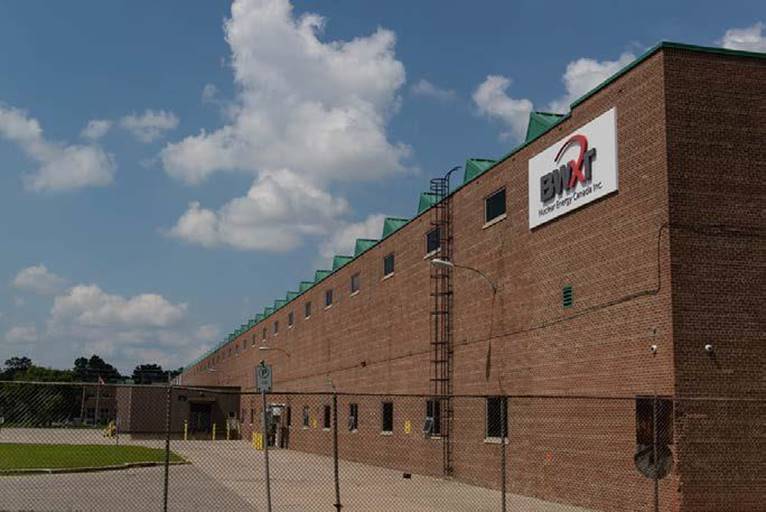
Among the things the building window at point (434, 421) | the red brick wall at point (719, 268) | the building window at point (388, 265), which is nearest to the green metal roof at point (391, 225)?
the building window at point (388, 265)

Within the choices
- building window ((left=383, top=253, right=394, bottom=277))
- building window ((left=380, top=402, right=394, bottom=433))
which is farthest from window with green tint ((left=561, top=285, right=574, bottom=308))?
building window ((left=383, top=253, right=394, bottom=277))

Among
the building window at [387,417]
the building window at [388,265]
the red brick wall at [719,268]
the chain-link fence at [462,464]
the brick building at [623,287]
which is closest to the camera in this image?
the chain-link fence at [462,464]

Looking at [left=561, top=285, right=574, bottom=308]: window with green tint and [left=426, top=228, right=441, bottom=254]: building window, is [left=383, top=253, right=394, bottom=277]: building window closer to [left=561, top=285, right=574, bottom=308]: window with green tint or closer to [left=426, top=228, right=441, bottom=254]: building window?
[left=426, top=228, right=441, bottom=254]: building window

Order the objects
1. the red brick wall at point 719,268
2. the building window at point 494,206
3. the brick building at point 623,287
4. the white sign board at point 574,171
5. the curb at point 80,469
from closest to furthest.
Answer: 1. the red brick wall at point 719,268
2. the brick building at point 623,287
3. the white sign board at point 574,171
4. the building window at point 494,206
5. the curb at point 80,469

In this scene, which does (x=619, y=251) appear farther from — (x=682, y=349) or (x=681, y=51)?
(x=681, y=51)

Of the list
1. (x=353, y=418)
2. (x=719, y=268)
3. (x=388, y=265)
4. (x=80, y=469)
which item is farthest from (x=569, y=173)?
(x=353, y=418)

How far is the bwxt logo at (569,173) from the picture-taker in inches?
848

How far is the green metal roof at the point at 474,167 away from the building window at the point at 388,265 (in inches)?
347

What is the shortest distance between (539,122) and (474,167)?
527 centimetres

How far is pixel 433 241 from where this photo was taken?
1308 inches

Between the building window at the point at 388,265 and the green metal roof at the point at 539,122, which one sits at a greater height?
the green metal roof at the point at 539,122

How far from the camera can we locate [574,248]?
22.0 m

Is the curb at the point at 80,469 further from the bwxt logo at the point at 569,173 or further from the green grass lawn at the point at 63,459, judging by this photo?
the bwxt logo at the point at 569,173

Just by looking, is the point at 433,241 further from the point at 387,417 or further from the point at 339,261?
the point at 339,261
